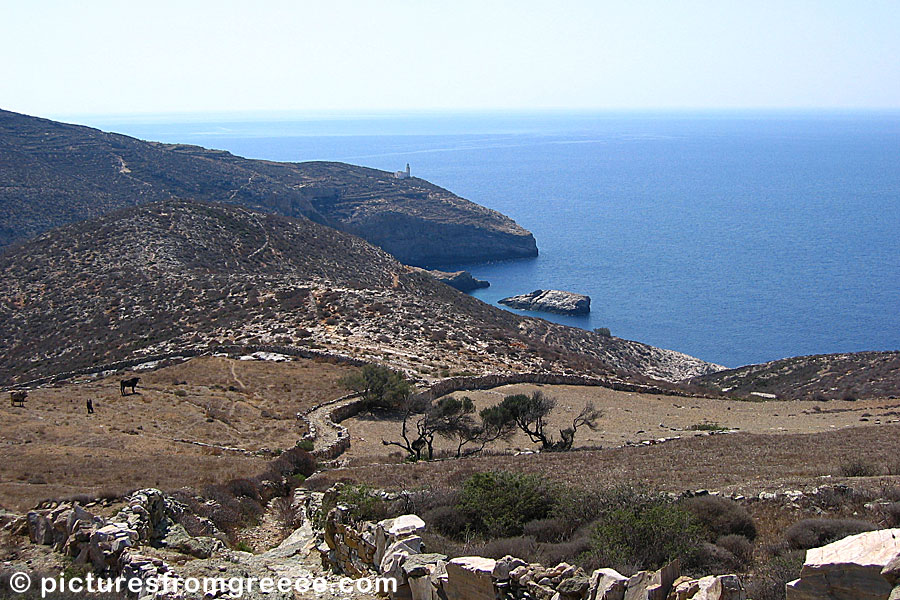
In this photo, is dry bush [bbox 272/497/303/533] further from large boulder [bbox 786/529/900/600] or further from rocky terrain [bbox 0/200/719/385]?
rocky terrain [bbox 0/200/719/385]

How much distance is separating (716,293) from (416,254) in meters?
49.2

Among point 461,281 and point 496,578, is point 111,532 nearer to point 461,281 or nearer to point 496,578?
point 496,578

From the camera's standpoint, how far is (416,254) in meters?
118

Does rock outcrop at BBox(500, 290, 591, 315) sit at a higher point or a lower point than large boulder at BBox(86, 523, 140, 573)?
lower

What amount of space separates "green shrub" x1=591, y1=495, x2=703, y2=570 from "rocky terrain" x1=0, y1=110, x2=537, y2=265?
6913 centimetres

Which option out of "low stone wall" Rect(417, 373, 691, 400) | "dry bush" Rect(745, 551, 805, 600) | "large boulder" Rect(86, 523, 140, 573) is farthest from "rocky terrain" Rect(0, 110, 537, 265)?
"dry bush" Rect(745, 551, 805, 600)

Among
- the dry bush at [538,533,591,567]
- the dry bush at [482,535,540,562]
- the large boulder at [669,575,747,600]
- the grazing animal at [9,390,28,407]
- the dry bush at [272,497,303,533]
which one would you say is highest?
the large boulder at [669,575,747,600]

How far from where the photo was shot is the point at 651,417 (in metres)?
23.0

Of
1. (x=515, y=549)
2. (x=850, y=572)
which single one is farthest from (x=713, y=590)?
(x=515, y=549)

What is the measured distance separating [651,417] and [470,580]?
1757 cm

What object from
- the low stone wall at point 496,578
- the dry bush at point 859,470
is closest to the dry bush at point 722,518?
the low stone wall at point 496,578

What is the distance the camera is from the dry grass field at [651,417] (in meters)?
20.0

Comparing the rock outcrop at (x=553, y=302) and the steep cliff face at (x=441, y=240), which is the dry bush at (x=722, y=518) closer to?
the rock outcrop at (x=553, y=302)

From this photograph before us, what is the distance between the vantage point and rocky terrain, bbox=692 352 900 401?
2956cm
